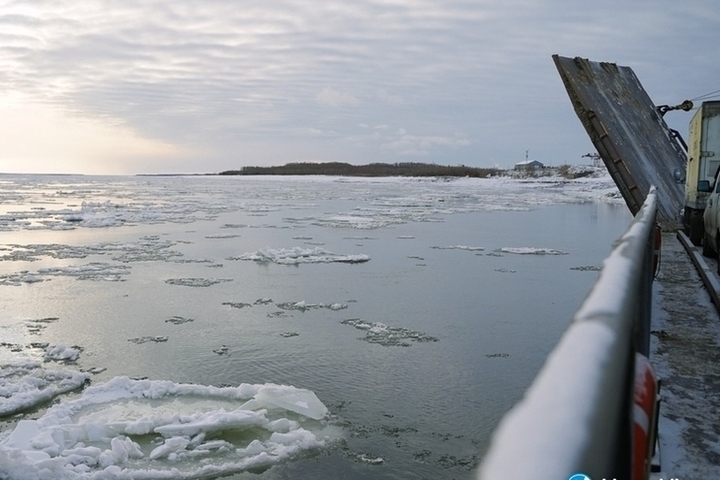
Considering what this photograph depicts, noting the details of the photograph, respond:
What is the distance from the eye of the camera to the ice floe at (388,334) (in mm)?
8221

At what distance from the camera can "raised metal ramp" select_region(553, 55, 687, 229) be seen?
1694 cm

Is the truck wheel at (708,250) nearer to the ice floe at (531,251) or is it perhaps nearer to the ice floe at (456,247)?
the ice floe at (531,251)

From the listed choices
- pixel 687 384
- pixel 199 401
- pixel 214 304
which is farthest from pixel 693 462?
pixel 214 304

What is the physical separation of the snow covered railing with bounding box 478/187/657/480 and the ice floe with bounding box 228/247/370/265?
1325 cm

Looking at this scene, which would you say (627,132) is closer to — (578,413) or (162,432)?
(162,432)

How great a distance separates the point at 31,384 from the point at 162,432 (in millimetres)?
1825

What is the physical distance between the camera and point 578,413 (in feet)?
3.03

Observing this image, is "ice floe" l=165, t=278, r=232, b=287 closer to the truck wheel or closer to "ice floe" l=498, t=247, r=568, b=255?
"ice floe" l=498, t=247, r=568, b=255

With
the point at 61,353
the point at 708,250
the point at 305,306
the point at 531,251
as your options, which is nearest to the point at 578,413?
the point at 61,353

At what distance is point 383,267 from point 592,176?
7183 cm

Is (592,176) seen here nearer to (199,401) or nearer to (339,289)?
(339,289)

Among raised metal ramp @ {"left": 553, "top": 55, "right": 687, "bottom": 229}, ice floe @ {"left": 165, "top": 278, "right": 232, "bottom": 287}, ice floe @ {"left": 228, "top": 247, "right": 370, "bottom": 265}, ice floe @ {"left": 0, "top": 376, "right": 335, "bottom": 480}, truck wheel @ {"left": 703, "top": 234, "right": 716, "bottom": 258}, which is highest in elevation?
raised metal ramp @ {"left": 553, "top": 55, "right": 687, "bottom": 229}

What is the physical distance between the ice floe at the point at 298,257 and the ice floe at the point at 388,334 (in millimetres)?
5526

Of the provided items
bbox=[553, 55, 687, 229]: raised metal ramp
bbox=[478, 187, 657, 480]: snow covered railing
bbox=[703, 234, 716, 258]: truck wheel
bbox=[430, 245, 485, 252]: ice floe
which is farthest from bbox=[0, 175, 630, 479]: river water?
bbox=[478, 187, 657, 480]: snow covered railing
